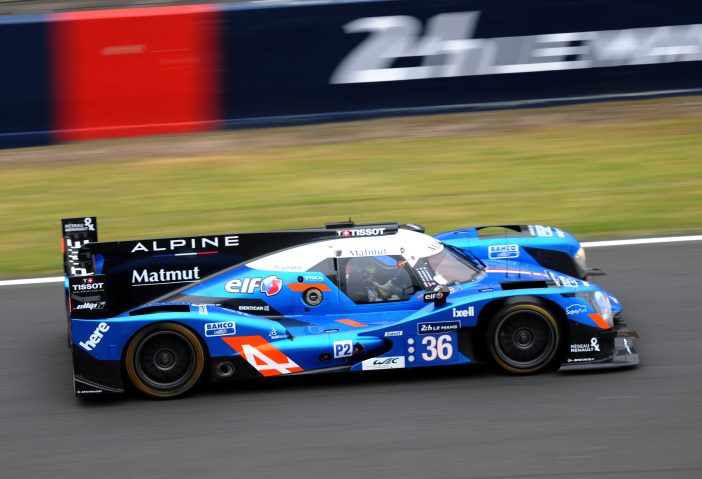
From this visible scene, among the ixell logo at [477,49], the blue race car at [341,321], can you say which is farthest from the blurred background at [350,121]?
the blue race car at [341,321]

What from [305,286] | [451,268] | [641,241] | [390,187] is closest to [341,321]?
[305,286]

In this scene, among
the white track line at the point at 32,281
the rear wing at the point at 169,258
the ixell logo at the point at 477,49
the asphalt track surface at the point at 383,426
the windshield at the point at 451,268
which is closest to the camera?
the asphalt track surface at the point at 383,426

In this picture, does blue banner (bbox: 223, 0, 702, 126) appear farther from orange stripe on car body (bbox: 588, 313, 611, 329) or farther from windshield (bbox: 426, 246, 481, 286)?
orange stripe on car body (bbox: 588, 313, 611, 329)

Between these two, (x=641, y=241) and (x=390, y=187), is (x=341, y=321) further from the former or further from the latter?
(x=390, y=187)

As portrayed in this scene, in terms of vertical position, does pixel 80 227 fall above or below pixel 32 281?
above

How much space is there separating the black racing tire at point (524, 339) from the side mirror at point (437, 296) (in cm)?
39

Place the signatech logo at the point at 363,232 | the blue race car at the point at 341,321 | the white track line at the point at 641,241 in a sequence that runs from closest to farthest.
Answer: the blue race car at the point at 341,321
the signatech logo at the point at 363,232
the white track line at the point at 641,241

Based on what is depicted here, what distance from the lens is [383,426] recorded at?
262 inches

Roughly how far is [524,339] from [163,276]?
293 cm

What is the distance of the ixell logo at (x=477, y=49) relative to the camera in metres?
14.0

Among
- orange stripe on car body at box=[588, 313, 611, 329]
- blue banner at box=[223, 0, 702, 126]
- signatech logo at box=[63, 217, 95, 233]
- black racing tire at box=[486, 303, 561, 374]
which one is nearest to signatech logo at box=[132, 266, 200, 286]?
signatech logo at box=[63, 217, 95, 233]

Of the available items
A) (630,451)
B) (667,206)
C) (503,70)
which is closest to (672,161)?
(667,206)

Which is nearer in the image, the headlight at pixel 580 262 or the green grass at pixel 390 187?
the headlight at pixel 580 262

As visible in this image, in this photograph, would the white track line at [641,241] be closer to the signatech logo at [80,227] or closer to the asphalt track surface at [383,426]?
the asphalt track surface at [383,426]
